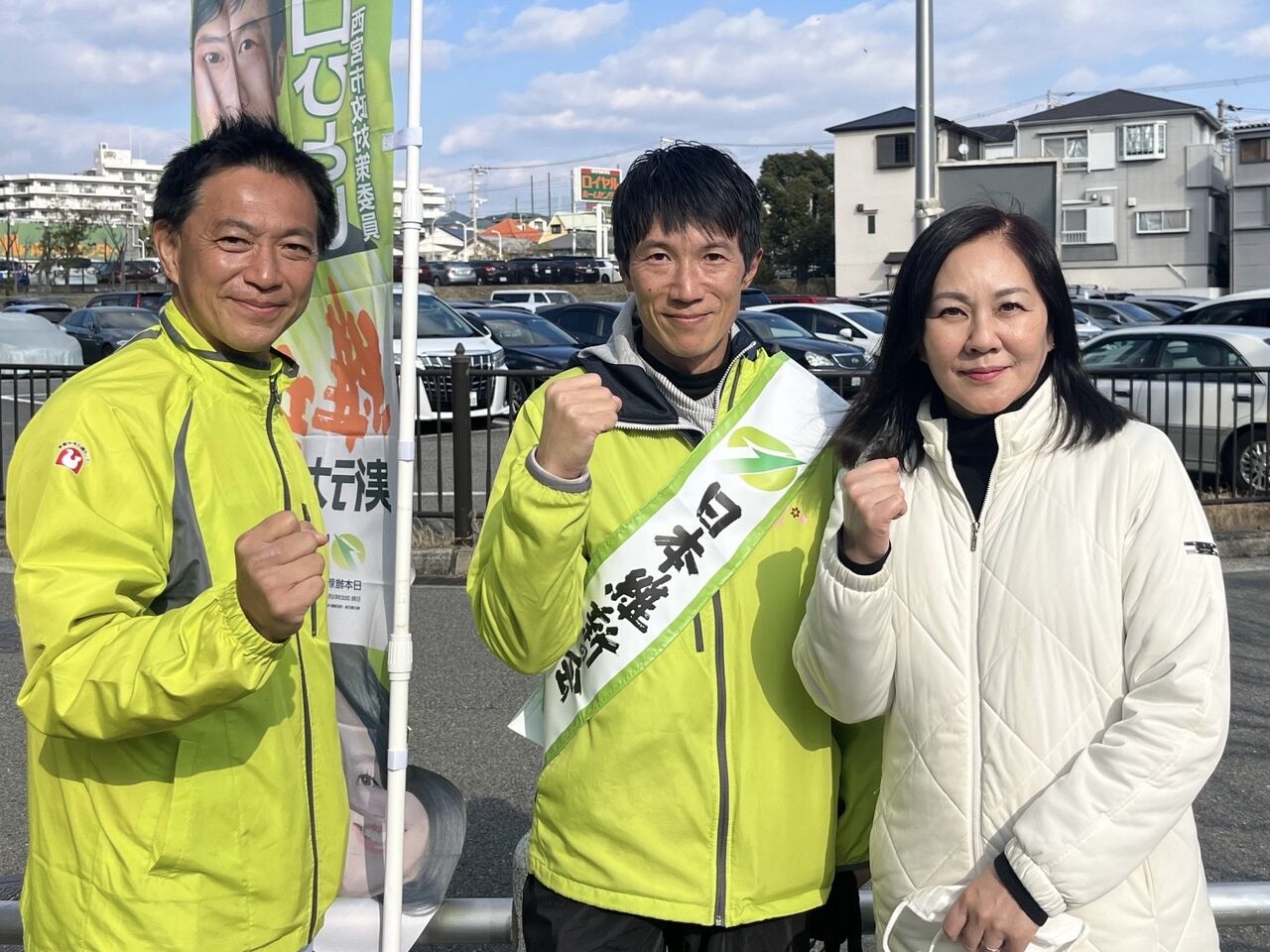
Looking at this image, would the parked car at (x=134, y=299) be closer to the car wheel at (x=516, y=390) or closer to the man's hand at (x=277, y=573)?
the car wheel at (x=516, y=390)

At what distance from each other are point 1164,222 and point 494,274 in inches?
1132

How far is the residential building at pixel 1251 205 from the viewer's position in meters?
48.8

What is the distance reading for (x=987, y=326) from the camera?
6.50ft

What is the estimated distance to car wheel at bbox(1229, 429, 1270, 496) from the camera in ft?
31.2

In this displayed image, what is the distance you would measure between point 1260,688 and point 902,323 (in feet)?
15.7

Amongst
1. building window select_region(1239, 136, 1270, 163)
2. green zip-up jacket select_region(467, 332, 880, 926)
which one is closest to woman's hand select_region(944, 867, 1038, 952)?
green zip-up jacket select_region(467, 332, 880, 926)

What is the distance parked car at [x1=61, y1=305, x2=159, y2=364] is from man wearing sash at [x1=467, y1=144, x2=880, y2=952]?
76.3ft

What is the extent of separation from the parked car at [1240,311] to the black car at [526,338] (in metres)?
8.21

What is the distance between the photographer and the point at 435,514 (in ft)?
28.7

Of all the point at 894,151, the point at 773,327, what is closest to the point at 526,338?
the point at 773,327

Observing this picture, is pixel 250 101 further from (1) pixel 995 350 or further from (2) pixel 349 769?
(1) pixel 995 350

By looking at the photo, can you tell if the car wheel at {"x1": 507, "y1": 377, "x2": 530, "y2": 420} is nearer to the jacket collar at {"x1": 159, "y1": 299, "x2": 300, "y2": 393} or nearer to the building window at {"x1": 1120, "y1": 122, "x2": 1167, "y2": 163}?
the jacket collar at {"x1": 159, "y1": 299, "x2": 300, "y2": 393}

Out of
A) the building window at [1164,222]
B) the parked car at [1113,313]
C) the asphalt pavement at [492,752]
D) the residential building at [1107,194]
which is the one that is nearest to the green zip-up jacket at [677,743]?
the asphalt pavement at [492,752]

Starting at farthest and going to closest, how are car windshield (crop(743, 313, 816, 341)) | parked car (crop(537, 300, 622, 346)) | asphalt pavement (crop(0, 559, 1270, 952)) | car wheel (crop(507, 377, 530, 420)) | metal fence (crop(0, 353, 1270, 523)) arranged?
parked car (crop(537, 300, 622, 346))
car windshield (crop(743, 313, 816, 341))
car wheel (crop(507, 377, 530, 420))
metal fence (crop(0, 353, 1270, 523))
asphalt pavement (crop(0, 559, 1270, 952))
